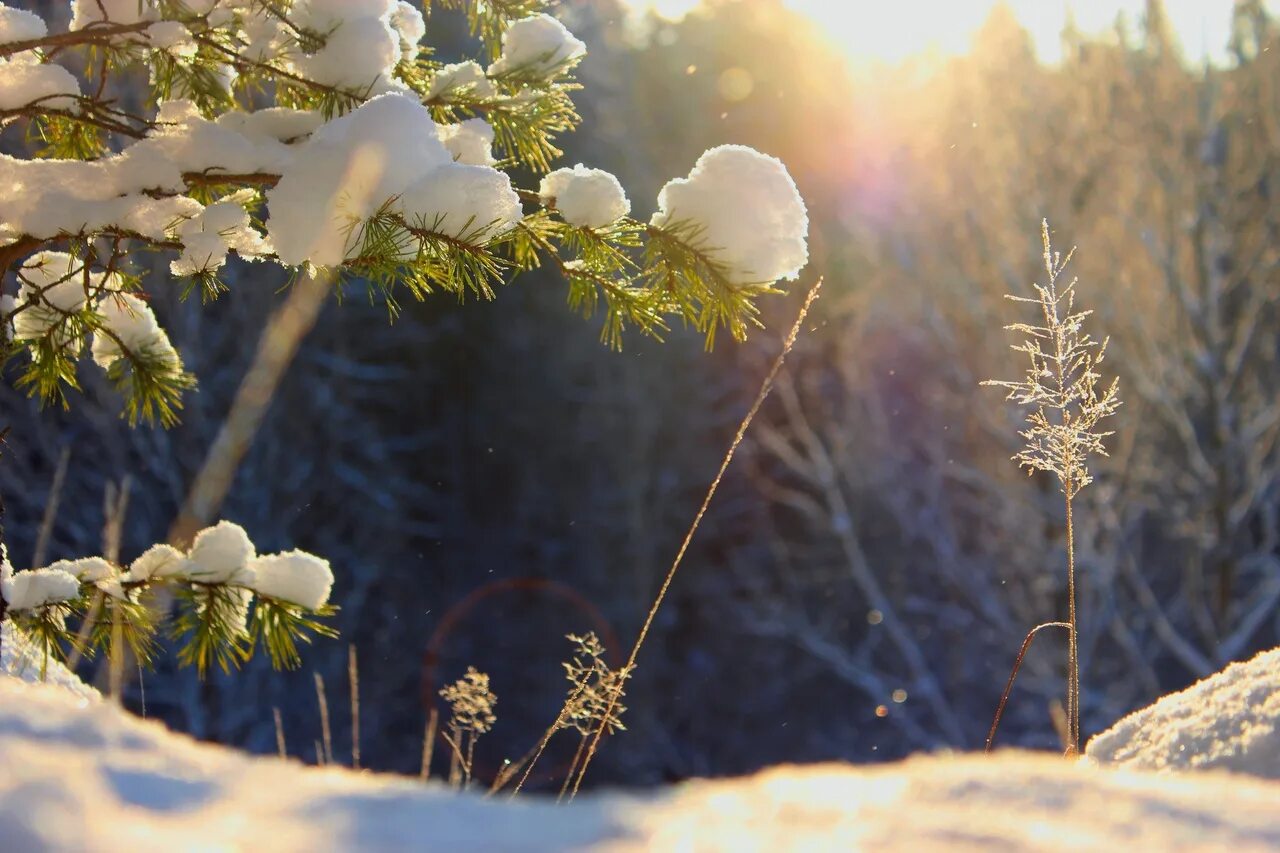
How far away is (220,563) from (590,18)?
15.0m

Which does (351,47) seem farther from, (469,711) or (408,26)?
(469,711)

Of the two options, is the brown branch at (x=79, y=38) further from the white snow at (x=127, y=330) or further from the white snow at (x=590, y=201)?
the white snow at (x=590, y=201)

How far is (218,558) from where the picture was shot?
228cm

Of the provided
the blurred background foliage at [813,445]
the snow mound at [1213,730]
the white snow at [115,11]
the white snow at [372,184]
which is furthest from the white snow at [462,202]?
the blurred background foliage at [813,445]

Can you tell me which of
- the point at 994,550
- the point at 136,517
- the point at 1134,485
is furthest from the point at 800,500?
the point at 136,517

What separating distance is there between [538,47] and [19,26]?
41.5 inches

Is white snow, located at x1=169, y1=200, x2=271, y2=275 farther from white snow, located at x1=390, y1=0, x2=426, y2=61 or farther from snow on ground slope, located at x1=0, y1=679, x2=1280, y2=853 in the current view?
snow on ground slope, located at x1=0, y1=679, x2=1280, y2=853

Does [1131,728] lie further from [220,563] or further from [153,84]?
[153,84]

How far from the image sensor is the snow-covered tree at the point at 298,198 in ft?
6.12

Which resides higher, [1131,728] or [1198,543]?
[1198,543]

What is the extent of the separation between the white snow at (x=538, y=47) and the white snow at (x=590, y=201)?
1.34ft

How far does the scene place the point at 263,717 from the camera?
12.2m

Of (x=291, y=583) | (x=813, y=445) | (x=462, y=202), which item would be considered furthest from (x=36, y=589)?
(x=813, y=445)

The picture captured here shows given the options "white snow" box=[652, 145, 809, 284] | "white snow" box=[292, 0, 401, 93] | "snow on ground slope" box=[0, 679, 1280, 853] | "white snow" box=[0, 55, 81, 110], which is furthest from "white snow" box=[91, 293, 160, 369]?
"snow on ground slope" box=[0, 679, 1280, 853]
